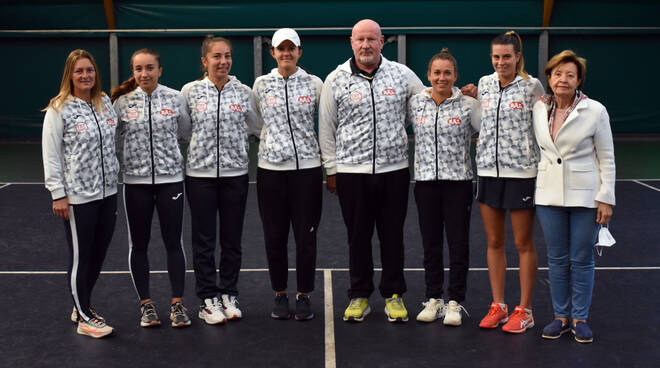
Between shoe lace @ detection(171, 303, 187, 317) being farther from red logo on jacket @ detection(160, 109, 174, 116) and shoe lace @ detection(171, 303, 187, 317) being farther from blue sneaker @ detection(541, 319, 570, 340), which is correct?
blue sneaker @ detection(541, 319, 570, 340)

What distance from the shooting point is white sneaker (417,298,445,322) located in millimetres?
4410

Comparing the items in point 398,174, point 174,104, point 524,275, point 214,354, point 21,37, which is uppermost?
point 21,37

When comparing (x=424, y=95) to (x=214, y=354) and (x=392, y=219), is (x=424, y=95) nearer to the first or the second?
(x=392, y=219)

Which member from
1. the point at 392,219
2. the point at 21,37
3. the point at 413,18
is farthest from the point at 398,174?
the point at 21,37

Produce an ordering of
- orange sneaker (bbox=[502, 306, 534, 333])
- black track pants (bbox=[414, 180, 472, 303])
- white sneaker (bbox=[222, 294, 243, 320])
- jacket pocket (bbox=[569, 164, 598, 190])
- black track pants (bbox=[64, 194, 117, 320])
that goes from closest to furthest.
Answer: jacket pocket (bbox=[569, 164, 598, 190])
black track pants (bbox=[64, 194, 117, 320])
orange sneaker (bbox=[502, 306, 534, 333])
black track pants (bbox=[414, 180, 472, 303])
white sneaker (bbox=[222, 294, 243, 320])

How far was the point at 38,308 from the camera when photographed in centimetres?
473

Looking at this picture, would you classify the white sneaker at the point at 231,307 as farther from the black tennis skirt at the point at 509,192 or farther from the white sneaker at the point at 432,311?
the black tennis skirt at the point at 509,192

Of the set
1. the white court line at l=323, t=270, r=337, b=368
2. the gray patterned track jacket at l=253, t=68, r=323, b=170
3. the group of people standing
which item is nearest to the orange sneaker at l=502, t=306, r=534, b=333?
the group of people standing

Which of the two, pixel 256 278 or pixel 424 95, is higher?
pixel 424 95

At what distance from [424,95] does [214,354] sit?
73.2 inches

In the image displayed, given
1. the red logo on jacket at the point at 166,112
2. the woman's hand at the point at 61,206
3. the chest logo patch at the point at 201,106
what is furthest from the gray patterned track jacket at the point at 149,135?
the woman's hand at the point at 61,206

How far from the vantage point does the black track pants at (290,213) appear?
4406 millimetres

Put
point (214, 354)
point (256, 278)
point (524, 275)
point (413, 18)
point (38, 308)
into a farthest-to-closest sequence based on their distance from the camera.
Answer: point (413, 18)
point (256, 278)
point (38, 308)
point (524, 275)
point (214, 354)

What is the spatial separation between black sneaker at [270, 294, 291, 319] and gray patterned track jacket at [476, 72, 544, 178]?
1480 millimetres
